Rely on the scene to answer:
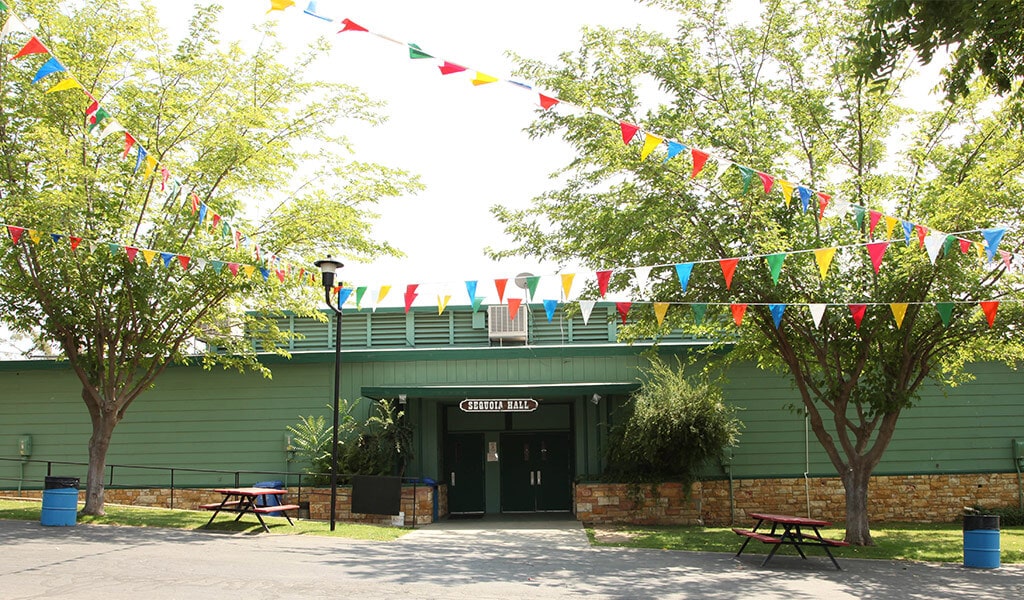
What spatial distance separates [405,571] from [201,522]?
5.36 m

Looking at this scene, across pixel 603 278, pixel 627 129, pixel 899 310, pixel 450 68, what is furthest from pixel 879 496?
pixel 450 68

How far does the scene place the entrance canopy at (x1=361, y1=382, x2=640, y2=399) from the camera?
1733 centimetres

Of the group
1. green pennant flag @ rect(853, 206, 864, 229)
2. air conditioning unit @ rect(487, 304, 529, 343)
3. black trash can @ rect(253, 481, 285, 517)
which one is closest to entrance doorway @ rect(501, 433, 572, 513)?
air conditioning unit @ rect(487, 304, 529, 343)

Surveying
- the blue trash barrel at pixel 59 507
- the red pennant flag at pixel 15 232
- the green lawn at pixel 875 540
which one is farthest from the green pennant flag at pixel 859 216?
the blue trash barrel at pixel 59 507

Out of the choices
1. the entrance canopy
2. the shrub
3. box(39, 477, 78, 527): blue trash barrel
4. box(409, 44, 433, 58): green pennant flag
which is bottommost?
box(39, 477, 78, 527): blue trash barrel

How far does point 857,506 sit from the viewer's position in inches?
538

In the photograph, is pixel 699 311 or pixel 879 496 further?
pixel 879 496

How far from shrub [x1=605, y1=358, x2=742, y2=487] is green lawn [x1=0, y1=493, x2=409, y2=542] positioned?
4647 mm

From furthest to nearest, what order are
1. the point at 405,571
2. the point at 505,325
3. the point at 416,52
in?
1. the point at 505,325
2. the point at 405,571
3. the point at 416,52

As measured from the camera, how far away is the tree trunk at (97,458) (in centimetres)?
1402

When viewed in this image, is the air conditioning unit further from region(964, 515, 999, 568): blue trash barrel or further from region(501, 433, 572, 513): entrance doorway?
region(964, 515, 999, 568): blue trash barrel

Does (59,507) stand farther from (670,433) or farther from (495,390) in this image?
(670,433)

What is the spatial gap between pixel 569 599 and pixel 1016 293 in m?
8.61

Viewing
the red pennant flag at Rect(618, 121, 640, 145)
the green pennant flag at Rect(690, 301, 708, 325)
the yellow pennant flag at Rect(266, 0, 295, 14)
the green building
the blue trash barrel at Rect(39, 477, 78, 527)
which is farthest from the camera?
the green building
